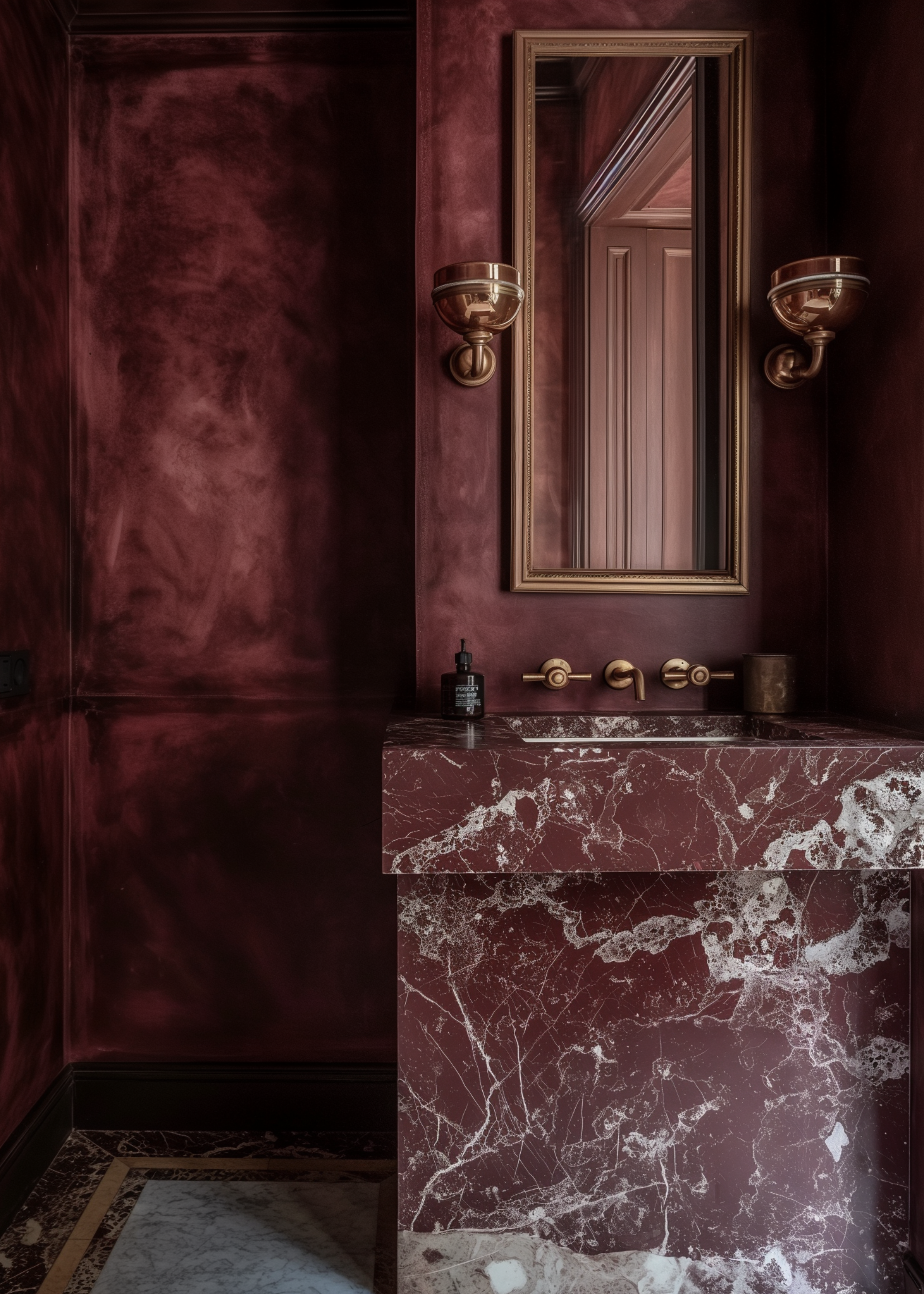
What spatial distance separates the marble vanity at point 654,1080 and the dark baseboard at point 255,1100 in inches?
25.3

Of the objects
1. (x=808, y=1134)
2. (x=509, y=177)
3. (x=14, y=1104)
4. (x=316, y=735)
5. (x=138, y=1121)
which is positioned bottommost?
(x=138, y=1121)

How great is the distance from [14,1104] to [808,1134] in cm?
153

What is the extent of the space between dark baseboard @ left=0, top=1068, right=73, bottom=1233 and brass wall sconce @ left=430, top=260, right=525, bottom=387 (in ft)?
5.95

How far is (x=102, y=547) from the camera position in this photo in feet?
7.23

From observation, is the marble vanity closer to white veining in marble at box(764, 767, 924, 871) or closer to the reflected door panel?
white veining in marble at box(764, 767, 924, 871)

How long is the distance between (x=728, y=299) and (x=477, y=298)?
544 mm

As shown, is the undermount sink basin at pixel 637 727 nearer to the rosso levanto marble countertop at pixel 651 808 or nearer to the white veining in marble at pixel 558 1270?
the rosso levanto marble countertop at pixel 651 808

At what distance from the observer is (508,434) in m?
1.87

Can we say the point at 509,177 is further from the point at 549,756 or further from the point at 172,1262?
the point at 172,1262

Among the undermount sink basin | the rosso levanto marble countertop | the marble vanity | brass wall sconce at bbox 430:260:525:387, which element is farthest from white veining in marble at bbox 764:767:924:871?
brass wall sconce at bbox 430:260:525:387

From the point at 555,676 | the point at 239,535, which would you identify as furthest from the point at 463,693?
the point at 239,535

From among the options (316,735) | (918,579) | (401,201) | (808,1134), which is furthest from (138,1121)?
(401,201)

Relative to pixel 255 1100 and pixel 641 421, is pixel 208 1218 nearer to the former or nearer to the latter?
pixel 255 1100

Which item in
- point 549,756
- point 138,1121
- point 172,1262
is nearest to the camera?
point 549,756
